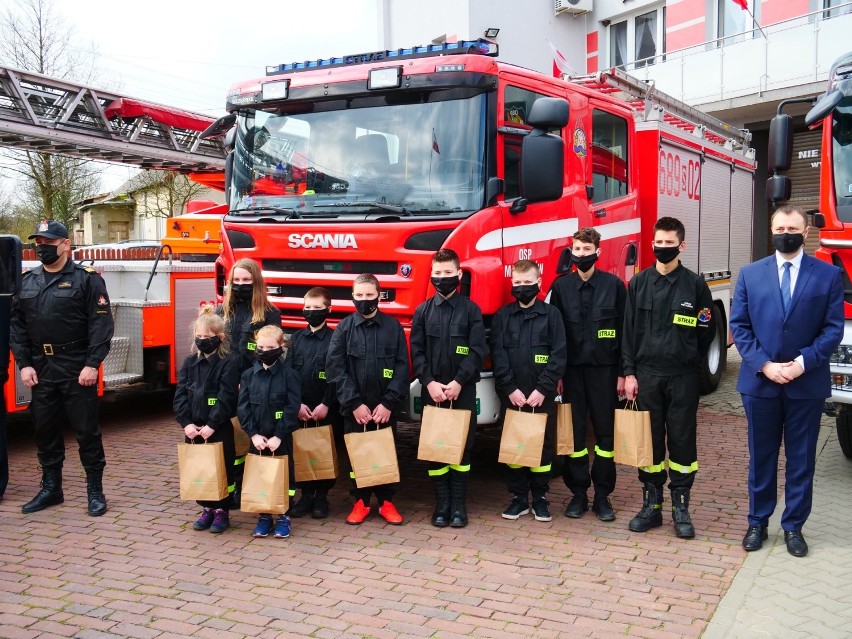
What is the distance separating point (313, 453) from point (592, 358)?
2.00 meters

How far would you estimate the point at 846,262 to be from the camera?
5.96 m

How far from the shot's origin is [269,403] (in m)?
5.20

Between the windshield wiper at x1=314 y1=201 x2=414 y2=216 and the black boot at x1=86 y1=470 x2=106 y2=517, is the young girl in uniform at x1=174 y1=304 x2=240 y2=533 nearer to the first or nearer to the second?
the black boot at x1=86 y1=470 x2=106 y2=517

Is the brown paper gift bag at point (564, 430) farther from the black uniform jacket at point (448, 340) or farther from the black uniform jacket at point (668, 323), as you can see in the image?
the black uniform jacket at point (448, 340)

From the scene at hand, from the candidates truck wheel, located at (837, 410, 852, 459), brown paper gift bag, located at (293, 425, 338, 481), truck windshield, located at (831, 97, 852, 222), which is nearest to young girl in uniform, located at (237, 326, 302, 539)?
brown paper gift bag, located at (293, 425, 338, 481)

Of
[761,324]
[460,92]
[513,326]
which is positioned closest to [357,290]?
[513,326]

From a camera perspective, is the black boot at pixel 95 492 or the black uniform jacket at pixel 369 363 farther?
the black boot at pixel 95 492

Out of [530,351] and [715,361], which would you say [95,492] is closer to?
[530,351]

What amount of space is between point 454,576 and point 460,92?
3146mm

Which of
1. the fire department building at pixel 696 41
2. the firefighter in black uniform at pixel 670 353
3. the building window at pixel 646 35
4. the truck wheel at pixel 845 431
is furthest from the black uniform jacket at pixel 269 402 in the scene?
the building window at pixel 646 35

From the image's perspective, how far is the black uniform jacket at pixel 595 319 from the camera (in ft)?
17.8

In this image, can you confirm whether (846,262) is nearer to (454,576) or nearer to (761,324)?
(761,324)

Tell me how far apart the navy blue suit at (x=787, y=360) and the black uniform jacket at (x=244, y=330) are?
3074mm

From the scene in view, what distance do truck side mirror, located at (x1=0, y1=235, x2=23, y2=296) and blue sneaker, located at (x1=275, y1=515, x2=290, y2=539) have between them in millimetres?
2558
